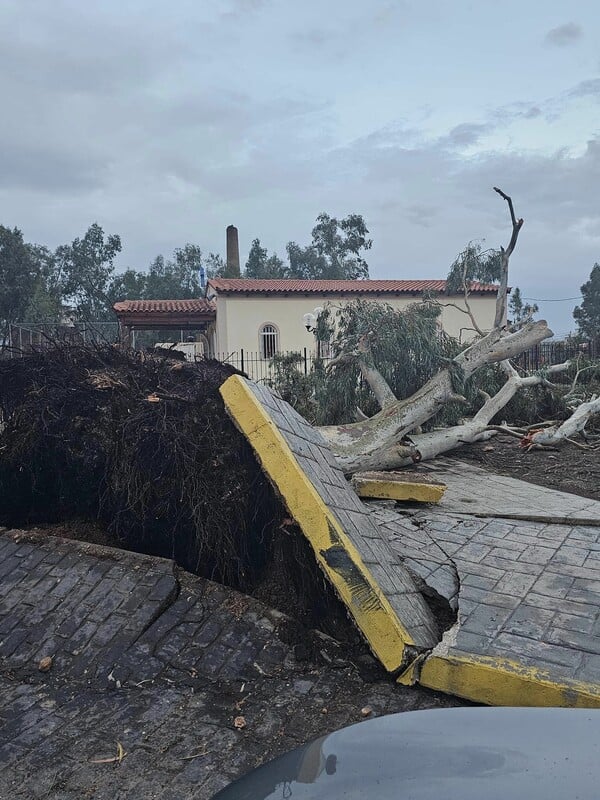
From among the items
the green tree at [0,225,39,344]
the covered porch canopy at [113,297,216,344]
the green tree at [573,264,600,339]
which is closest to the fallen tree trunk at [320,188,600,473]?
the covered porch canopy at [113,297,216,344]

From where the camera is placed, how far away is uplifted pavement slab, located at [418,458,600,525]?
5941 mm

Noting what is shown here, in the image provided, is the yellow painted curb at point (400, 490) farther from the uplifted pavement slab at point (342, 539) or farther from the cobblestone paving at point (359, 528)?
the uplifted pavement slab at point (342, 539)

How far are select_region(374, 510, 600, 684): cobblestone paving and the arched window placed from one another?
21.6 meters

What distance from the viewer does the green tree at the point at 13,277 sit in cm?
3183

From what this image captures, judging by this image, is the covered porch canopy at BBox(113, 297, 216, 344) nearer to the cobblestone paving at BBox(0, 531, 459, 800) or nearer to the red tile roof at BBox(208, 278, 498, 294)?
the red tile roof at BBox(208, 278, 498, 294)

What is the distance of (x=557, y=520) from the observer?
5762 mm

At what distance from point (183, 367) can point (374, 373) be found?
5.38m

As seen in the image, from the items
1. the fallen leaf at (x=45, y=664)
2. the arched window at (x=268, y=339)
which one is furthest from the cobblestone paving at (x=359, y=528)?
the arched window at (x=268, y=339)

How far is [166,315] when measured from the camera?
82.5 ft

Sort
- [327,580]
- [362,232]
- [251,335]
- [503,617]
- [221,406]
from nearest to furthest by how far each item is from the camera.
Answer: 1. [327,580]
2. [503,617]
3. [221,406]
4. [251,335]
5. [362,232]

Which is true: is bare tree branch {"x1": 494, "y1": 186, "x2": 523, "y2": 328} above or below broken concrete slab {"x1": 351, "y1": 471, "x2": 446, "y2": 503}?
above

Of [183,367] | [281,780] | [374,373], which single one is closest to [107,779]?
[281,780]

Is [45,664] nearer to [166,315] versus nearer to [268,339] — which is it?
[166,315]

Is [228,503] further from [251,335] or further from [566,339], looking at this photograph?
[251,335]
